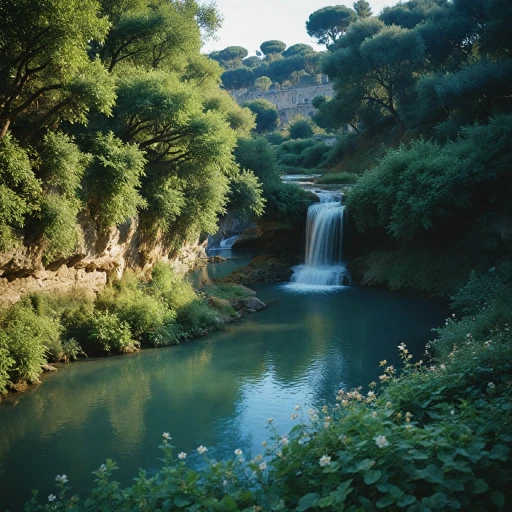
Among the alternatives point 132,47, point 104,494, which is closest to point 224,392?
point 104,494

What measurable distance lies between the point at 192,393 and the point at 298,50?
9736 centimetres

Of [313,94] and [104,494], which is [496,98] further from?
[313,94]

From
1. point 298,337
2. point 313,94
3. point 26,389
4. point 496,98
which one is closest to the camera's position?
point 26,389

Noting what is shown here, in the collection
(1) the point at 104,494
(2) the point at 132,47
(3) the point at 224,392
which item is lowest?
(3) the point at 224,392

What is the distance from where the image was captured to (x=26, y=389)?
12.4m

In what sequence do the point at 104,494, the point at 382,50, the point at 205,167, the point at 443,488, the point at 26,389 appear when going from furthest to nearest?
1. the point at 382,50
2. the point at 205,167
3. the point at 26,389
4. the point at 104,494
5. the point at 443,488

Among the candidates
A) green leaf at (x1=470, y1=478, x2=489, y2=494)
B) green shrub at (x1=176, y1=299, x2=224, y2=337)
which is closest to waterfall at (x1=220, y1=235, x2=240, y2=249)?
green shrub at (x1=176, y1=299, x2=224, y2=337)

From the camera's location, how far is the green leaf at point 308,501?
4269 mm

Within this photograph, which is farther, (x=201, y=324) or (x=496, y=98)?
(x=496, y=98)

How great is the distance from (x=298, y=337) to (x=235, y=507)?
12532 millimetres

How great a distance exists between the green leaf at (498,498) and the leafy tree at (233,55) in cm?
10983

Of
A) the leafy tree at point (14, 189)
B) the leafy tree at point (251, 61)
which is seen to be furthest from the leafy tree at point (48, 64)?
the leafy tree at point (251, 61)

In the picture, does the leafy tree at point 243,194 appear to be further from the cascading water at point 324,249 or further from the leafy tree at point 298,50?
the leafy tree at point 298,50

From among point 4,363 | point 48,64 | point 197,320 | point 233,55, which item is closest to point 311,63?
point 233,55
